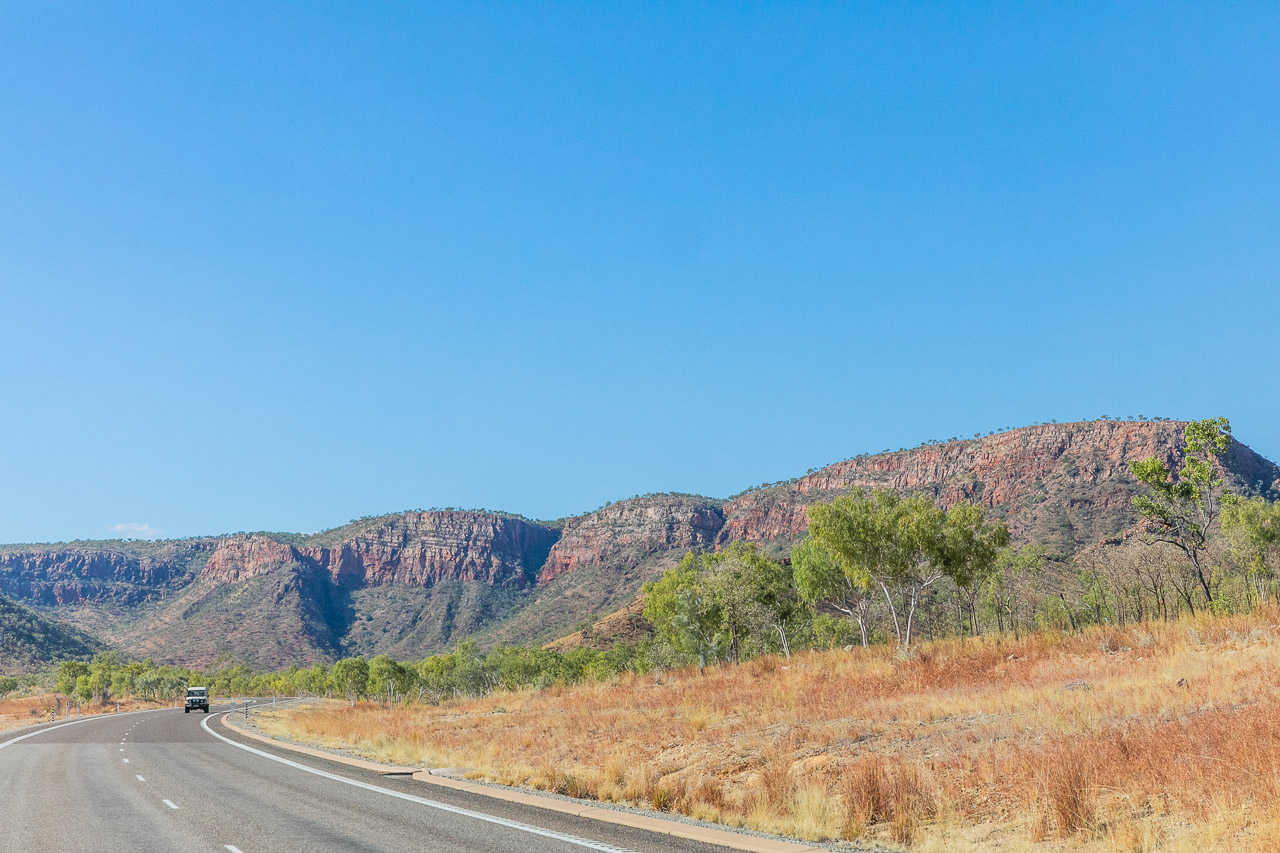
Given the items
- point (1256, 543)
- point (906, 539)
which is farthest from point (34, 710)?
point (1256, 543)

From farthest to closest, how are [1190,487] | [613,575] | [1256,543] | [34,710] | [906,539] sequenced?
1. [613,575]
2. [34,710]
3. [1256,543]
4. [906,539]
5. [1190,487]

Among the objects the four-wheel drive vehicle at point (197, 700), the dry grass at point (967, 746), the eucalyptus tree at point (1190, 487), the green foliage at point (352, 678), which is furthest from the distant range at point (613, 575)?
the dry grass at point (967, 746)

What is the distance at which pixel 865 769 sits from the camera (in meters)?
12.4

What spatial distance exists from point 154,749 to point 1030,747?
29976mm

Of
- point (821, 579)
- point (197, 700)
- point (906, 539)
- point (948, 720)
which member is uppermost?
point (906, 539)

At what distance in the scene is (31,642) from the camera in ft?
426

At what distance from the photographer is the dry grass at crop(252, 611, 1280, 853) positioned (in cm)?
976

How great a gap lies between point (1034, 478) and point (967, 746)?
131587 mm

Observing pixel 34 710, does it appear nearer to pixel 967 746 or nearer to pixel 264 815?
pixel 264 815

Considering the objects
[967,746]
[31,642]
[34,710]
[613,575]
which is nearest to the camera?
[967,746]

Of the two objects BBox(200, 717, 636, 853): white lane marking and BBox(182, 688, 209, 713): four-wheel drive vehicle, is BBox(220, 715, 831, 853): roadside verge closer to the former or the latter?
BBox(200, 717, 636, 853): white lane marking

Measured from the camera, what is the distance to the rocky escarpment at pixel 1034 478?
108 meters

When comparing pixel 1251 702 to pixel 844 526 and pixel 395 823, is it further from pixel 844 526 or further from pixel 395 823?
pixel 844 526

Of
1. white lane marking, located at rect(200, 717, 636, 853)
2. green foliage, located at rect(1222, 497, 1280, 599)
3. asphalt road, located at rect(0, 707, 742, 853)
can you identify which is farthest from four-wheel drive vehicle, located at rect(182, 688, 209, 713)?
green foliage, located at rect(1222, 497, 1280, 599)
